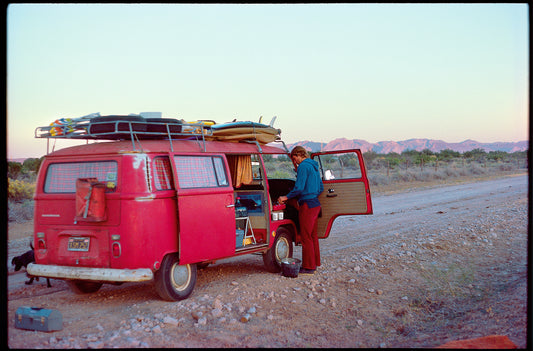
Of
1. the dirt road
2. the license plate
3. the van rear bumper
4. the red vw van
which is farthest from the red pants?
the license plate

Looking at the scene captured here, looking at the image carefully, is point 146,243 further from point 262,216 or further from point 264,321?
point 262,216

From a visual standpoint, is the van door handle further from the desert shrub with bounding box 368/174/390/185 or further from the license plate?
the desert shrub with bounding box 368/174/390/185

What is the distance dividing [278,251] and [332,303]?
2.02 metres

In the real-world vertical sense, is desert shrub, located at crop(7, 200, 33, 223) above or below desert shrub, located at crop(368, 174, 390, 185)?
below

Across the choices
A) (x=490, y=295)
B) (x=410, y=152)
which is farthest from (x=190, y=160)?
(x=410, y=152)

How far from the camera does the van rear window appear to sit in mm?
6305

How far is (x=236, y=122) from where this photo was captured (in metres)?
8.23

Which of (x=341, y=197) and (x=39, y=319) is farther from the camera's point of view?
(x=341, y=197)

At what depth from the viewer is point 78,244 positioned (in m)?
6.27

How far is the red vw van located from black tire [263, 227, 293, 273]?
39.5 inches

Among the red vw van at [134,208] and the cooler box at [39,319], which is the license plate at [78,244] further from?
the cooler box at [39,319]

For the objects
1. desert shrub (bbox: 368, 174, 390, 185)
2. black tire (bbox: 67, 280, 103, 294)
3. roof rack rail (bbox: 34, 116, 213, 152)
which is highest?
roof rack rail (bbox: 34, 116, 213, 152)

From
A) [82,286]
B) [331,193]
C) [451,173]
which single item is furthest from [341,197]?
[451,173]

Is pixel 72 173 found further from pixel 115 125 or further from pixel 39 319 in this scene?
pixel 39 319
